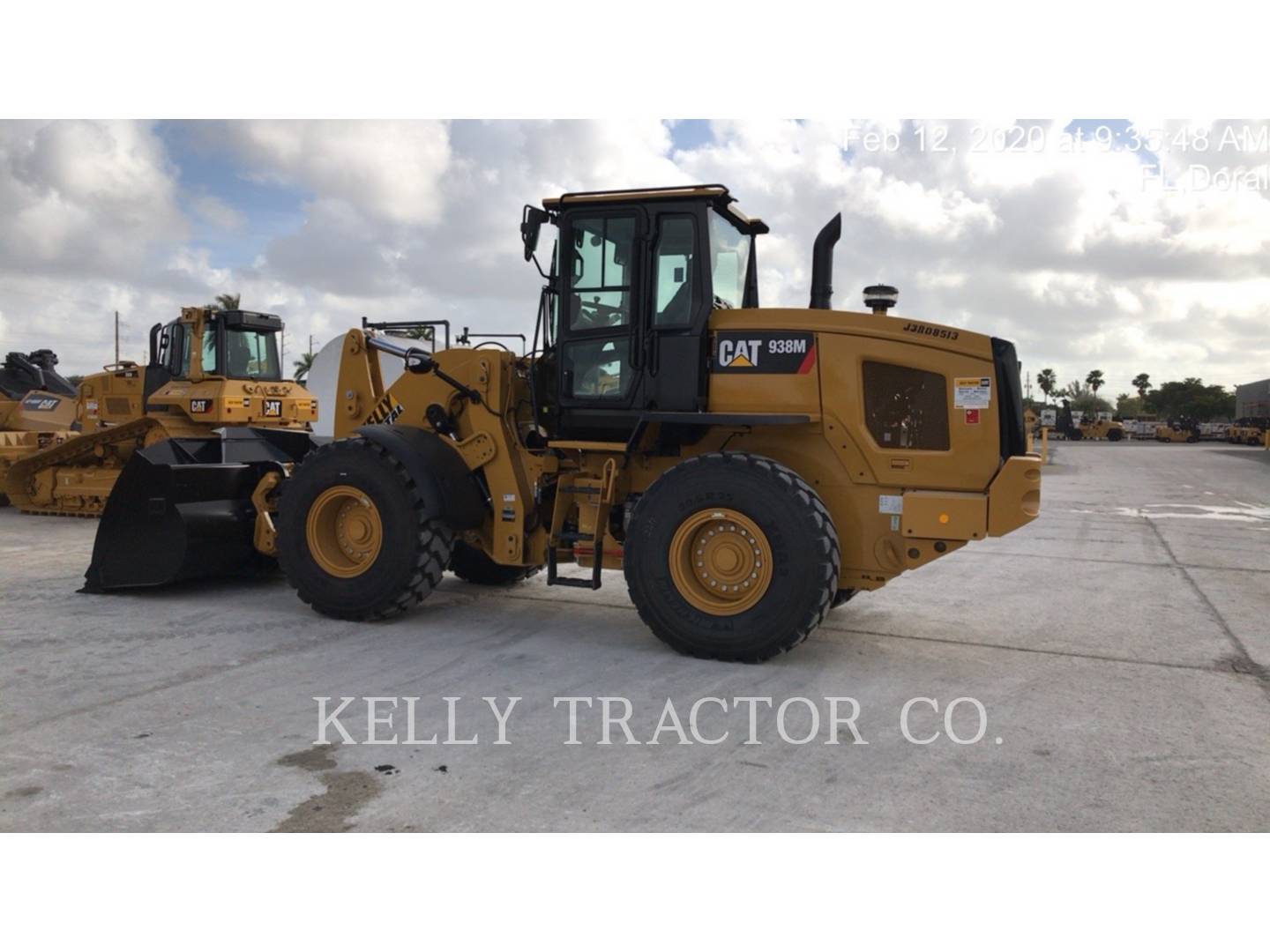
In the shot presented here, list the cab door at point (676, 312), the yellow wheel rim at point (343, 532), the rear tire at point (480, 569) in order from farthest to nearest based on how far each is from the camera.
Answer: the rear tire at point (480, 569), the yellow wheel rim at point (343, 532), the cab door at point (676, 312)

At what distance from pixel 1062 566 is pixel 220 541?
321 inches

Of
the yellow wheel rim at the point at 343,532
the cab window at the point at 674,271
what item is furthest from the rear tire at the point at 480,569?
the cab window at the point at 674,271

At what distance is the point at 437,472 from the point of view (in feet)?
23.5

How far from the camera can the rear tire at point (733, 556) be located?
597cm

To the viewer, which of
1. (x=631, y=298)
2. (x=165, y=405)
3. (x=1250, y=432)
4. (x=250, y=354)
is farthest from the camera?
(x=1250, y=432)

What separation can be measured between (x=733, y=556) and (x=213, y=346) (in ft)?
34.8

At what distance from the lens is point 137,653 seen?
243 inches

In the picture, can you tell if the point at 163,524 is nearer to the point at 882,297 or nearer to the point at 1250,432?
the point at 882,297

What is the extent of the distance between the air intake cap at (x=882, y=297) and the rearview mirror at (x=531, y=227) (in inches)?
89.5

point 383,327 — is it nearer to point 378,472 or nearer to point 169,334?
point 378,472

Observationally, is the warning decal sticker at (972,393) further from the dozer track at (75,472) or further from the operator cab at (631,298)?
the dozer track at (75,472)

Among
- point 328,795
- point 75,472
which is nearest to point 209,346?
point 75,472

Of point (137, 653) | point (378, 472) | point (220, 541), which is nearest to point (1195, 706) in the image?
point (378, 472)

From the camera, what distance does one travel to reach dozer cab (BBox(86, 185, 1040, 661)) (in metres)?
6.14
